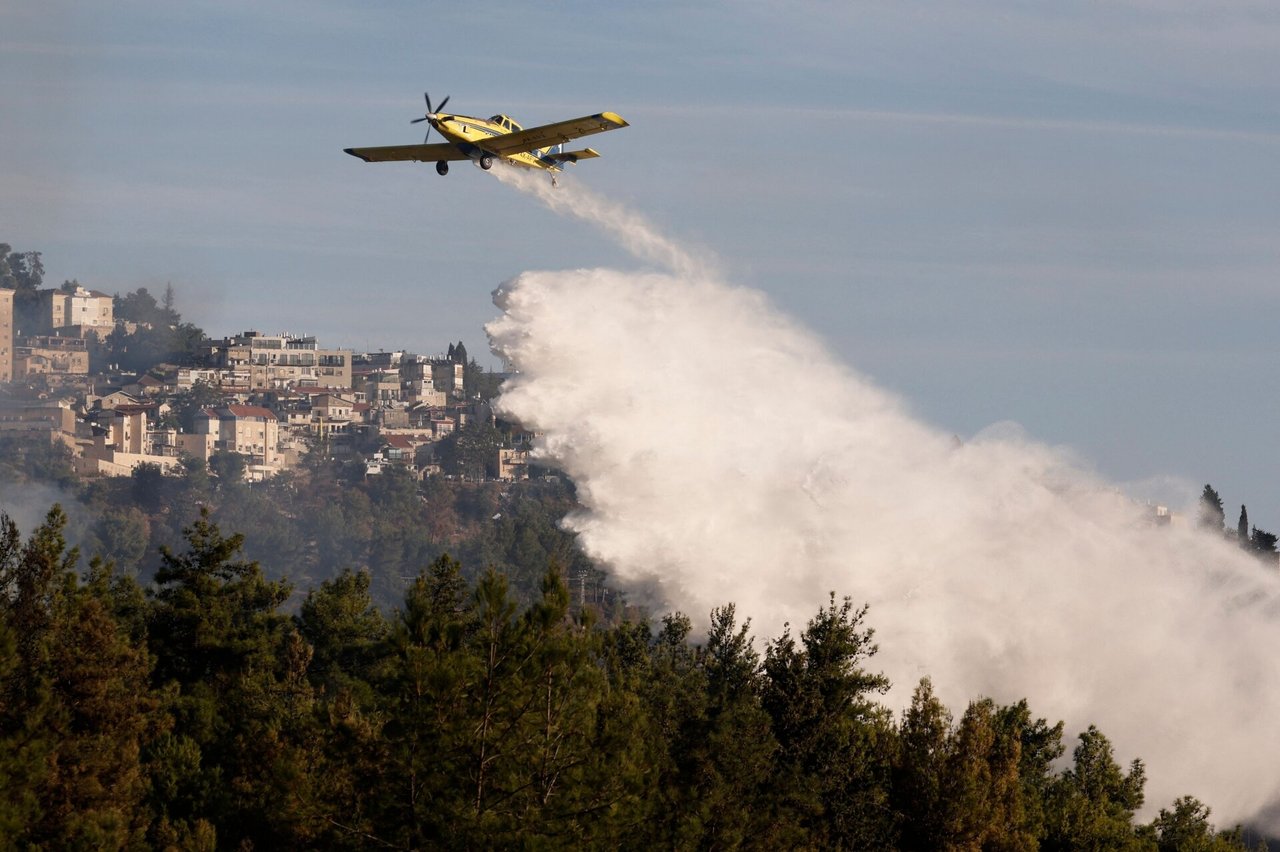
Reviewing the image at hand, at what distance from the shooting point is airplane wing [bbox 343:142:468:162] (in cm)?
5672

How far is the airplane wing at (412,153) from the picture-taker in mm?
56719

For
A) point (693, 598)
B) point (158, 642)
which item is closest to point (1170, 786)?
point (693, 598)

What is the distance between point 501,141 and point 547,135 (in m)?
1.40

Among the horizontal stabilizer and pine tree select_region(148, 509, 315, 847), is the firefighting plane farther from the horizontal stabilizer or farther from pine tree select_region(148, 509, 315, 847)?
pine tree select_region(148, 509, 315, 847)

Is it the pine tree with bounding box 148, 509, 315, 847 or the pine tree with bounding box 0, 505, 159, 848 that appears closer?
the pine tree with bounding box 0, 505, 159, 848

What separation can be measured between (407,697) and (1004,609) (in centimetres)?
5574

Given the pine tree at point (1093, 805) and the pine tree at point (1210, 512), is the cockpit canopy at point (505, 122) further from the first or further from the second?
the pine tree at point (1210, 512)

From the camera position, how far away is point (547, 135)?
2179 inches

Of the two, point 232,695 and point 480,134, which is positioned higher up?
point 480,134

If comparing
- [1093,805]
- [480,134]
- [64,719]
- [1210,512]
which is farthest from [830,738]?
[1210,512]

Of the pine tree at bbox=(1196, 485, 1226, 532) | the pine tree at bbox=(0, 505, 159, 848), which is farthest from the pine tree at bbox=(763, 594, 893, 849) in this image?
the pine tree at bbox=(1196, 485, 1226, 532)

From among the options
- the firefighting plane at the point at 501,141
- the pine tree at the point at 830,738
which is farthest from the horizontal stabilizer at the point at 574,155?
the pine tree at the point at 830,738

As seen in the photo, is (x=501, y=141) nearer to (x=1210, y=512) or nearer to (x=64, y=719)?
(x=64, y=719)

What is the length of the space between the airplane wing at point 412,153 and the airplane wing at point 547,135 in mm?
1143
